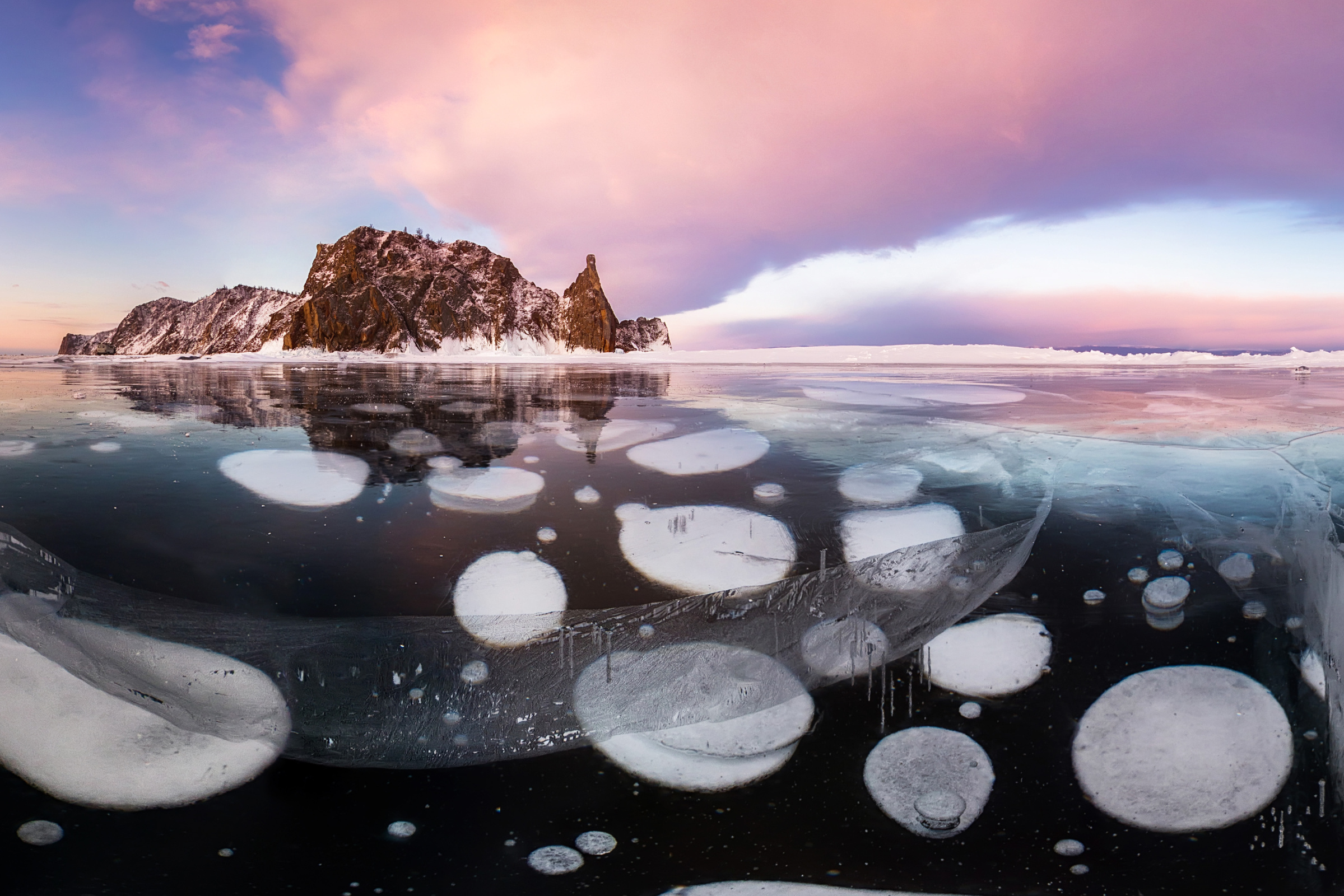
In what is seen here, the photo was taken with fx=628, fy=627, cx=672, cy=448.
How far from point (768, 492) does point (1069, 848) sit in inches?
87.4

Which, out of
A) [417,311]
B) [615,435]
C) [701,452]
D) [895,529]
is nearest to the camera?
[895,529]

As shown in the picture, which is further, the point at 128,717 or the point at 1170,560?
the point at 1170,560

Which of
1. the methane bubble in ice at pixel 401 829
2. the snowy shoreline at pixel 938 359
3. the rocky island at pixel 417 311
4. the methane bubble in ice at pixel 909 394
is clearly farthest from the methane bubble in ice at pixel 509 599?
the rocky island at pixel 417 311

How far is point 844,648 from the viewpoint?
7.76 ft

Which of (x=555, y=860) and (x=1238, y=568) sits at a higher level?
(x=1238, y=568)

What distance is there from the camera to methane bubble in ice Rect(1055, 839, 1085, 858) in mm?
1754

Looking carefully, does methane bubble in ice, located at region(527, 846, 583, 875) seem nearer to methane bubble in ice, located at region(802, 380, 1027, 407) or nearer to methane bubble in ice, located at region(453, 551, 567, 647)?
methane bubble in ice, located at region(453, 551, 567, 647)

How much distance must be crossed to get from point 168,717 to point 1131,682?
326 cm

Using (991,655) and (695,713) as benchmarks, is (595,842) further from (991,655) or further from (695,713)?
(991,655)

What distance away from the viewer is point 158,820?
1715 mm

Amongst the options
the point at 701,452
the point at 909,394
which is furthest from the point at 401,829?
the point at 909,394

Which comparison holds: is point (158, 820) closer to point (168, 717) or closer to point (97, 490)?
point (168, 717)

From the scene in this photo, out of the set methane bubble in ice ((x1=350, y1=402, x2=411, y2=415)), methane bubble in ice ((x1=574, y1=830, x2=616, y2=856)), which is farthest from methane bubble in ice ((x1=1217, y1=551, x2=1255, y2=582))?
methane bubble in ice ((x1=350, y1=402, x2=411, y2=415))

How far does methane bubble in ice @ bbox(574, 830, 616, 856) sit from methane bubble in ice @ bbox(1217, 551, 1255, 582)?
2.77m
